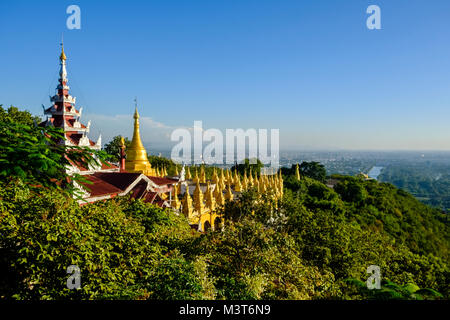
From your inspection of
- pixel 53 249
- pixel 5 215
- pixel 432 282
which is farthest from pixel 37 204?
pixel 432 282

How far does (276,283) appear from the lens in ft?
29.5

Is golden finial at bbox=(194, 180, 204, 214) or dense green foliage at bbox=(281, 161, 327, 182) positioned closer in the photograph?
golden finial at bbox=(194, 180, 204, 214)

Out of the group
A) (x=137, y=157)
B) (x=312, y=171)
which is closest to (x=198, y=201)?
(x=137, y=157)

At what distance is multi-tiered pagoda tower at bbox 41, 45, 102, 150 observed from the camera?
16817 mm

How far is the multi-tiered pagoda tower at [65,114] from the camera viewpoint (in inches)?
662

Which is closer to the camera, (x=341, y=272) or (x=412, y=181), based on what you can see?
(x=341, y=272)

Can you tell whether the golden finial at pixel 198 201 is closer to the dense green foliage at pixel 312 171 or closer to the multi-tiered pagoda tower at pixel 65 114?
the multi-tiered pagoda tower at pixel 65 114

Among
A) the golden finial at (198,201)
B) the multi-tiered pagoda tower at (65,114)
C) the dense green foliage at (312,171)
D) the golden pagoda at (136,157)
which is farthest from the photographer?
the dense green foliage at (312,171)

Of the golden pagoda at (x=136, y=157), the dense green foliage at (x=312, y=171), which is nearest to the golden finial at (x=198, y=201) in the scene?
the golden pagoda at (x=136, y=157)

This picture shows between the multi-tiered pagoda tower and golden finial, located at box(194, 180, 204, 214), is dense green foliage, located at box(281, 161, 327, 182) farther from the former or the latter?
the multi-tiered pagoda tower

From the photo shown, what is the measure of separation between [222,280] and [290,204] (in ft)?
34.6

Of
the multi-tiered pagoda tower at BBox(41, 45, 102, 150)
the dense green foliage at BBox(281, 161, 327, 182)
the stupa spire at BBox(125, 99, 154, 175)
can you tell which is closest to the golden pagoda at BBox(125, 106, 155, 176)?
the stupa spire at BBox(125, 99, 154, 175)
